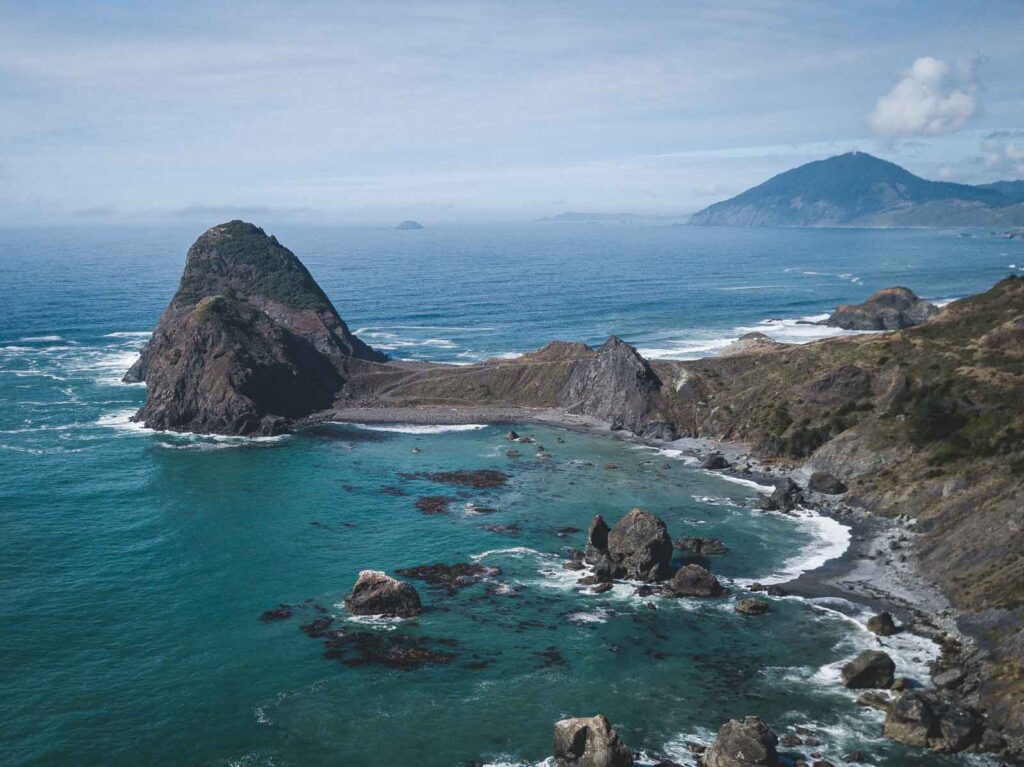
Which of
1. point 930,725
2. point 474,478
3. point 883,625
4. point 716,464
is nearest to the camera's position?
point 930,725

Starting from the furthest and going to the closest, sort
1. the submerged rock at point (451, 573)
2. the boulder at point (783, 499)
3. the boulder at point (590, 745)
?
the boulder at point (783, 499) → the submerged rock at point (451, 573) → the boulder at point (590, 745)

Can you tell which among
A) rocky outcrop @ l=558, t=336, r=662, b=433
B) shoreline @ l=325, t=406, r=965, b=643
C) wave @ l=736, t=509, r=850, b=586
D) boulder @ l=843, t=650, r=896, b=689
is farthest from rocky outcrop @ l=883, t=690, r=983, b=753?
rocky outcrop @ l=558, t=336, r=662, b=433

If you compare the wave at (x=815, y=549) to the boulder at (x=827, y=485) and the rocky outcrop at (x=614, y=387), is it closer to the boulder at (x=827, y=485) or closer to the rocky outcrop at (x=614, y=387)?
the boulder at (x=827, y=485)

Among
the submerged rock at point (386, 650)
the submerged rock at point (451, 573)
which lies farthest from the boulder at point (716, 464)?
the submerged rock at point (386, 650)

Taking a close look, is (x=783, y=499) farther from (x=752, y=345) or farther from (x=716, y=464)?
(x=752, y=345)

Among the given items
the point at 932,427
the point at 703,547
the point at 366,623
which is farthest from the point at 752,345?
the point at 366,623

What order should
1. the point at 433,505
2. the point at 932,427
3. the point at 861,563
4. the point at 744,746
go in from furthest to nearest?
the point at 433,505 → the point at 932,427 → the point at 861,563 → the point at 744,746
